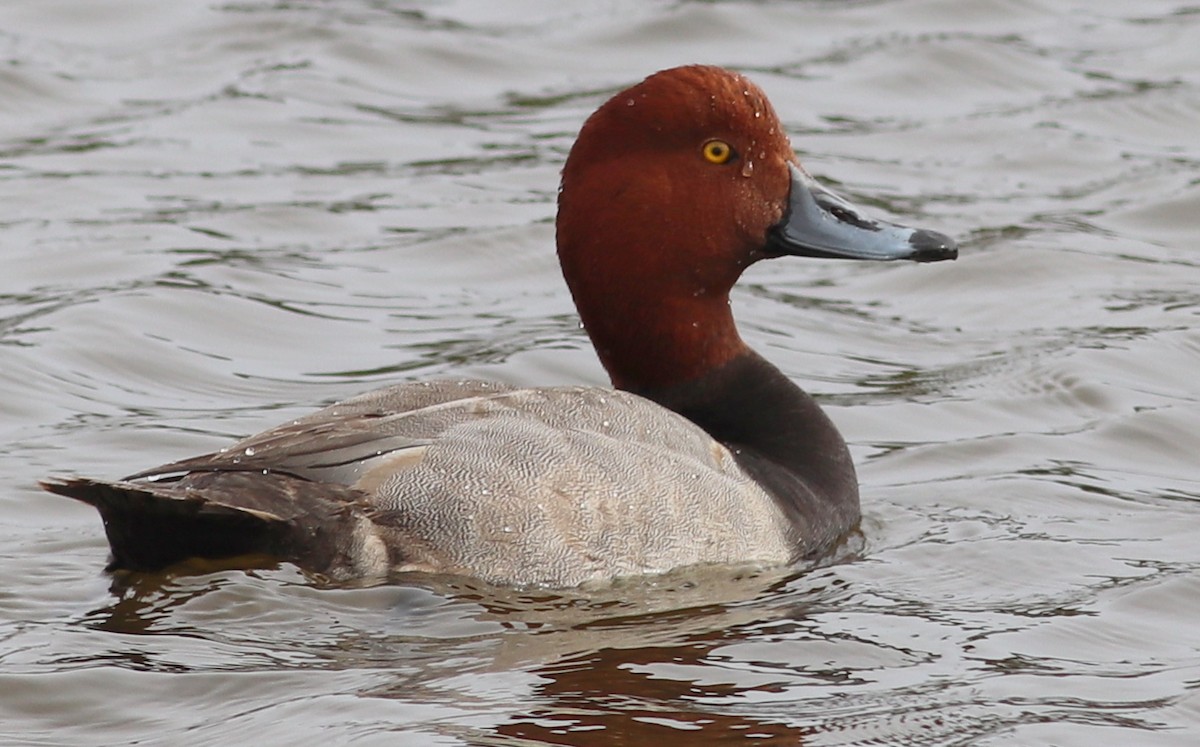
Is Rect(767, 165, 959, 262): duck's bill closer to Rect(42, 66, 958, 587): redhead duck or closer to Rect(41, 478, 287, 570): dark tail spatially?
Rect(42, 66, 958, 587): redhead duck

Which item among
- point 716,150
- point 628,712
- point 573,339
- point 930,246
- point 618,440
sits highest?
point 716,150

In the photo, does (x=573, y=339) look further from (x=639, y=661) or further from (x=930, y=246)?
(x=639, y=661)

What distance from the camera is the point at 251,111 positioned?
1120 centimetres

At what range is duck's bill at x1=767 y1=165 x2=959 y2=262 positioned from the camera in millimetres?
6262

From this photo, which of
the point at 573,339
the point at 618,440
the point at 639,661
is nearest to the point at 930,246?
the point at 618,440

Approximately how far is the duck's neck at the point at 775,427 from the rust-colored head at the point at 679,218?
51 mm

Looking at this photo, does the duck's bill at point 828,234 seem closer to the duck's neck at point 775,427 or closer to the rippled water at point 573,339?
the duck's neck at point 775,427

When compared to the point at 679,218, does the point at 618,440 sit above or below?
below

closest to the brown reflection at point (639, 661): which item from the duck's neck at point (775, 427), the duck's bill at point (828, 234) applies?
the duck's neck at point (775, 427)

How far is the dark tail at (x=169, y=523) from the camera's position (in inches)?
197

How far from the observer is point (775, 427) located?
6.20 meters

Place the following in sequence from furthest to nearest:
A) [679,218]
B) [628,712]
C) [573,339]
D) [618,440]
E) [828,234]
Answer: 1. [573,339]
2. [828,234]
3. [679,218]
4. [618,440]
5. [628,712]

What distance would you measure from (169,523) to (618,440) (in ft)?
3.76

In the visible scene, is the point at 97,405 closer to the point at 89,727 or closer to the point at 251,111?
the point at 89,727
